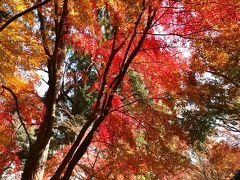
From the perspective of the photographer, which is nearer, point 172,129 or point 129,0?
point 129,0

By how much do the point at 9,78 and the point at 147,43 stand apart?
14.7ft

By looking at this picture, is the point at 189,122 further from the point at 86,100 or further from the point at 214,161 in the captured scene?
the point at 214,161

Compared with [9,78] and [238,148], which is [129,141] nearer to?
[9,78]

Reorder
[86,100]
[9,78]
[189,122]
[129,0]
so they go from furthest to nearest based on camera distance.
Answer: [86,100]
[189,122]
[9,78]
[129,0]

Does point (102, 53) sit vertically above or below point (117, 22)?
above

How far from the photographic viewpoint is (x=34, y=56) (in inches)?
294

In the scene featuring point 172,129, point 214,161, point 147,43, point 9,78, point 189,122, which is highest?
point 214,161

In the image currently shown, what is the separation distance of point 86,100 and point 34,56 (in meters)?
10.8

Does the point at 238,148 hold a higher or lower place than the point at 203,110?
higher


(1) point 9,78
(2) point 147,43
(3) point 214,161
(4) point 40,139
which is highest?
(3) point 214,161

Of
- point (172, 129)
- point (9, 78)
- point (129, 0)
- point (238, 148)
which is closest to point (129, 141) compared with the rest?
point (172, 129)

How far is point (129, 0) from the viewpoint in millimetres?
6332

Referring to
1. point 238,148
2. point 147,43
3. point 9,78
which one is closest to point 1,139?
point 9,78

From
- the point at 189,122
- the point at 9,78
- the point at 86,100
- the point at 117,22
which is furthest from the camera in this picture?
the point at 86,100
